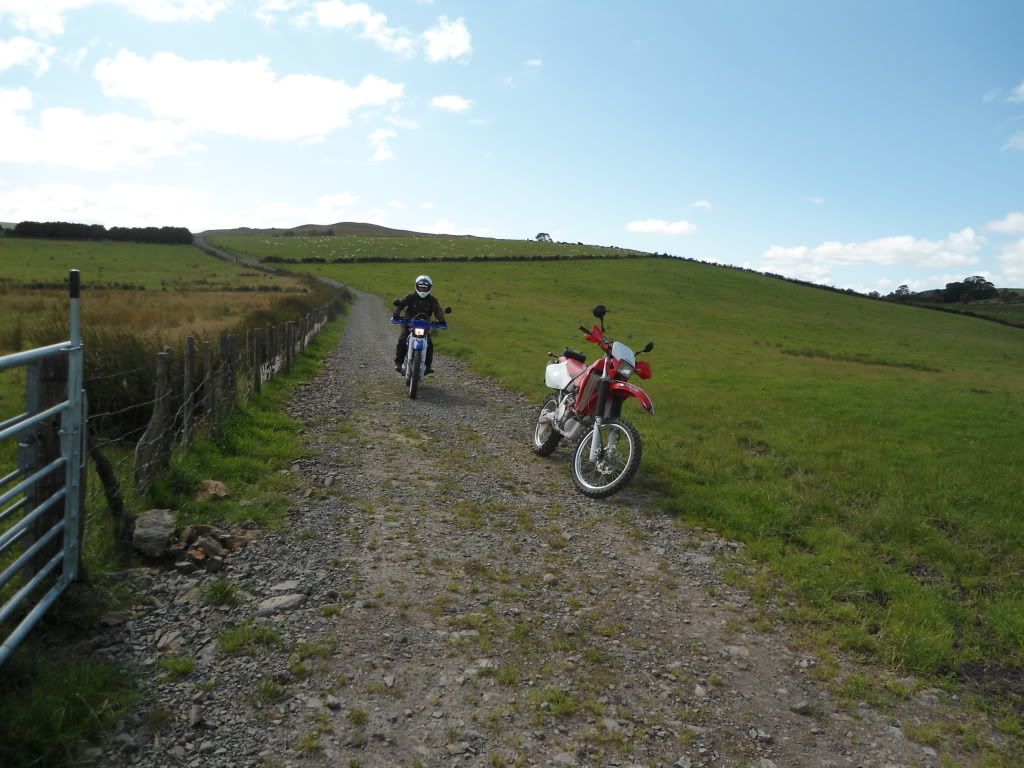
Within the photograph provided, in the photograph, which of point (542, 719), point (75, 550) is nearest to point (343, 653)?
point (542, 719)

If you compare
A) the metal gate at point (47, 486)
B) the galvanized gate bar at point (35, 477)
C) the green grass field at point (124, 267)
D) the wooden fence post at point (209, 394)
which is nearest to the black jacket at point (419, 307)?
the wooden fence post at point (209, 394)

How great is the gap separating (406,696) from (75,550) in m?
2.15

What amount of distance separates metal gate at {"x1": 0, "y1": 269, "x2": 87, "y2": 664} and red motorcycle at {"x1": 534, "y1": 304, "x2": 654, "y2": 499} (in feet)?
15.0

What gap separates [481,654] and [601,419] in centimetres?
382

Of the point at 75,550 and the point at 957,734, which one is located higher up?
the point at 75,550

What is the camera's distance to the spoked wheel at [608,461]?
6.89 metres

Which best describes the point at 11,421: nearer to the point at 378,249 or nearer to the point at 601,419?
the point at 601,419

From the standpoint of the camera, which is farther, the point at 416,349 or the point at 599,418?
the point at 416,349

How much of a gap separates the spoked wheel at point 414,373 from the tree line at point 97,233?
299 feet

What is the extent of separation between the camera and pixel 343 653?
12.7ft

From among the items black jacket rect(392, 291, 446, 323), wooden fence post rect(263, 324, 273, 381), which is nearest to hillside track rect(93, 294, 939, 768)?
wooden fence post rect(263, 324, 273, 381)

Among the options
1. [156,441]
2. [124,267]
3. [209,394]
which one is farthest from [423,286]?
[124,267]

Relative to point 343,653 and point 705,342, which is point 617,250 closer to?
point 705,342

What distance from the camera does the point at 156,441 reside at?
6.00 m
